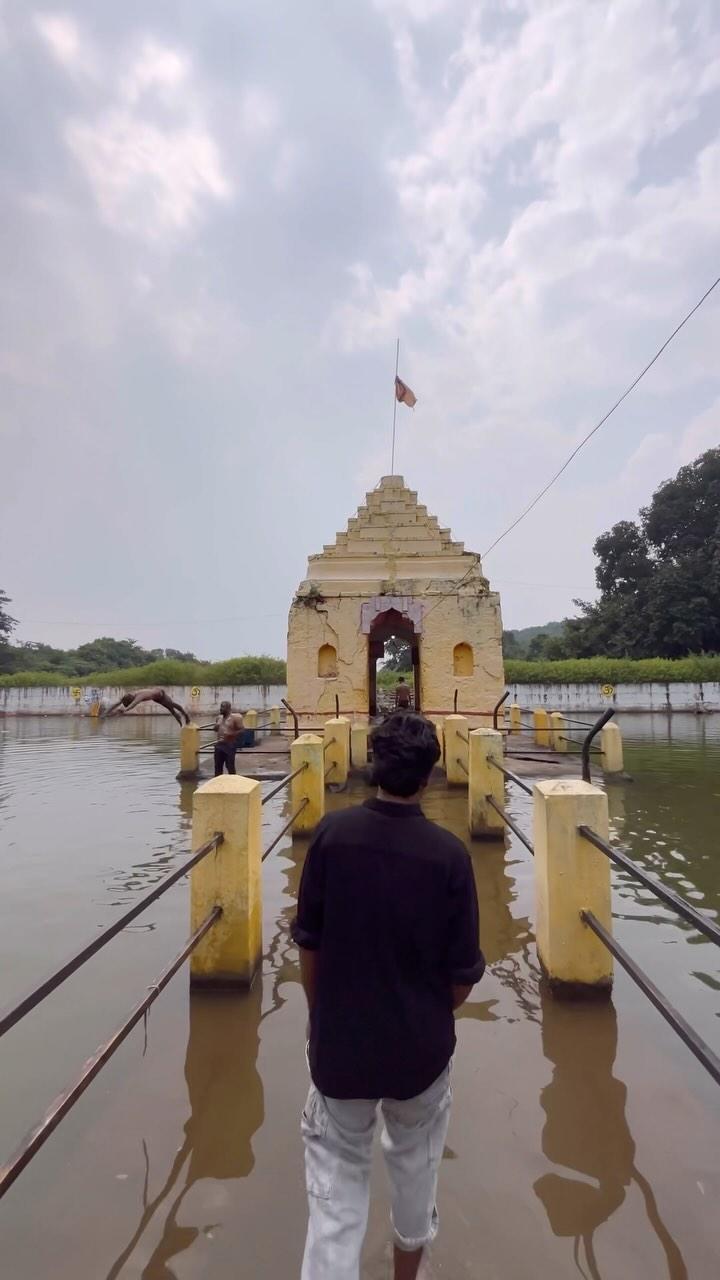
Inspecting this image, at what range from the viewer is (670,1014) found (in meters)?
2.38

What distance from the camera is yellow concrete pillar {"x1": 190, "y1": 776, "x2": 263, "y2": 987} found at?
3701 mm

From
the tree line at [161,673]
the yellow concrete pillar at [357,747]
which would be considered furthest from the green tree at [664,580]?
the yellow concrete pillar at [357,747]

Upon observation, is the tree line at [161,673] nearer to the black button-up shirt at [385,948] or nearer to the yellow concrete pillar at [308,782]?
the yellow concrete pillar at [308,782]

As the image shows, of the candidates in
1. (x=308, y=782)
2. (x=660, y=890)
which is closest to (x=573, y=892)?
(x=660, y=890)

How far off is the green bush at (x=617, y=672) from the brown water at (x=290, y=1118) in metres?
24.1

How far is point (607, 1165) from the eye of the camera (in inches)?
95.3

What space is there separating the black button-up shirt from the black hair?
9cm

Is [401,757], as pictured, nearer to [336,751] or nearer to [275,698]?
[336,751]

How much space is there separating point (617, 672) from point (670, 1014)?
2837 centimetres

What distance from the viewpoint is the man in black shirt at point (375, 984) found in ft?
5.42

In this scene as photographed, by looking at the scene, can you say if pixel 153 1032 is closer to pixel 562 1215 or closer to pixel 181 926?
pixel 181 926

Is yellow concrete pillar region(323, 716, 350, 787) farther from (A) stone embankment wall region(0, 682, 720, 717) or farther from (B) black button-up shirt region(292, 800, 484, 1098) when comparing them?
(A) stone embankment wall region(0, 682, 720, 717)

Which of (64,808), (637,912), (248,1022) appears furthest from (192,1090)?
(64,808)

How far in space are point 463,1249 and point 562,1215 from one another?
15.0 inches
